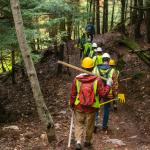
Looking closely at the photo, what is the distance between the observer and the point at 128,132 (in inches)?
477

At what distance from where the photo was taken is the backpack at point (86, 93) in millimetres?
8633

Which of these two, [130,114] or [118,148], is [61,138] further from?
[130,114]

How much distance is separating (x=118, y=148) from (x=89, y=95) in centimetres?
228

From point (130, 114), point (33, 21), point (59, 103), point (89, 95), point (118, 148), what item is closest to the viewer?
point (89, 95)

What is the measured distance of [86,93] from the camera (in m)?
8.66

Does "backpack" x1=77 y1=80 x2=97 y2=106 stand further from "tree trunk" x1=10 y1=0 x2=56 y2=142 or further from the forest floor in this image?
the forest floor

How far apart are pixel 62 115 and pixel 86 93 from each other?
593 centimetres

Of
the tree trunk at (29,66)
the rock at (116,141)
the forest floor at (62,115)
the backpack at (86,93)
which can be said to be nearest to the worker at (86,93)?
the backpack at (86,93)

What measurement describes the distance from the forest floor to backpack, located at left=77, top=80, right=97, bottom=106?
1.56m

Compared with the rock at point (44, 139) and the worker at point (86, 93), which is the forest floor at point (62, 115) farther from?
the worker at point (86, 93)

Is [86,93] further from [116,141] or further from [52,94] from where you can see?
[52,94]

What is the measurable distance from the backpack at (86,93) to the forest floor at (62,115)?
5.11 feet

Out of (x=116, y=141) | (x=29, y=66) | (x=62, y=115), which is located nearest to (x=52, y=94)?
(x=62, y=115)

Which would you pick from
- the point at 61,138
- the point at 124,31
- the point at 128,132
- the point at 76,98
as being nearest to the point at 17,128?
the point at 61,138
